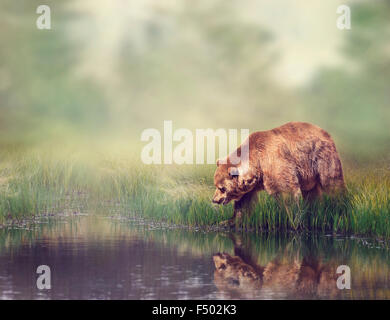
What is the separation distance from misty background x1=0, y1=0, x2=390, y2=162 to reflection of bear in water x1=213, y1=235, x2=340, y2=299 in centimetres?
545

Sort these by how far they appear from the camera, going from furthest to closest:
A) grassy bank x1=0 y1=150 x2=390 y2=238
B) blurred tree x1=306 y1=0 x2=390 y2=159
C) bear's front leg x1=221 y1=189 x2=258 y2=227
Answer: blurred tree x1=306 y1=0 x2=390 y2=159 < bear's front leg x1=221 y1=189 x2=258 y2=227 < grassy bank x1=0 y1=150 x2=390 y2=238

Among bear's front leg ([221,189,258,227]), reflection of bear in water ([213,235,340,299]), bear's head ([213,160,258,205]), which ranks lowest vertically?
reflection of bear in water ([213,235,340,299])

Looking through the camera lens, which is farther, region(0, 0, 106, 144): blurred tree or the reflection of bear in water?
region(0, 0, 106, 144): blurred tree

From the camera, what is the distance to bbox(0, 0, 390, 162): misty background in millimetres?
12188

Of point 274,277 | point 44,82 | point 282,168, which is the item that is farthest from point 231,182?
point 44,82

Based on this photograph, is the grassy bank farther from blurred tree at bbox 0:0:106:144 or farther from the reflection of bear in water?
the reflection of bear in water

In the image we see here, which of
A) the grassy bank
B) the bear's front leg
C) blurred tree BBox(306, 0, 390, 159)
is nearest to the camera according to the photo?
the grassy bank

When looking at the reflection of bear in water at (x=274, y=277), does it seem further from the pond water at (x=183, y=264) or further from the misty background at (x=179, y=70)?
the misty background at (x=179, y=70)

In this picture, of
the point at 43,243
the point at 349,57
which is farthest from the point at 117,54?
the point at 43,243

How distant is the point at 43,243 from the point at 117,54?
5.57 meters

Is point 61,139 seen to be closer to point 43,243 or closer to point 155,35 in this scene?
point 155,35

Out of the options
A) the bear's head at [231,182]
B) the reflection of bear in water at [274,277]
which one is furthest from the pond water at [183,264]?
the bear's head at [231,182]

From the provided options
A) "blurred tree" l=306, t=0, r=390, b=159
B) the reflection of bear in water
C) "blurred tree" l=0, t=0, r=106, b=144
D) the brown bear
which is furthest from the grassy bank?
the reflection of bear in water

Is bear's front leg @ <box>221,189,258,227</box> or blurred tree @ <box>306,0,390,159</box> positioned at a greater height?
blurred tree @ <box>306,0,390,159</box>
